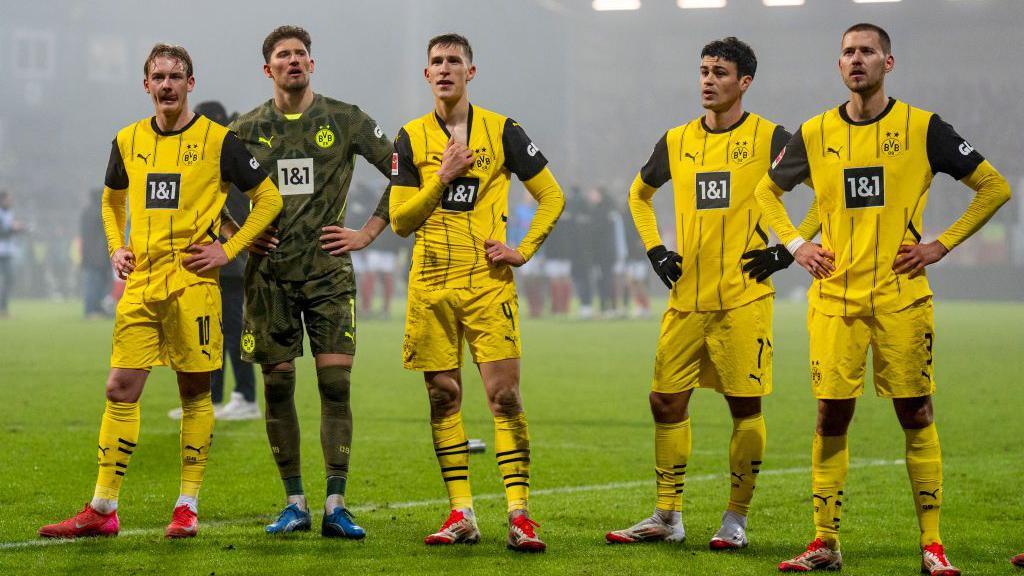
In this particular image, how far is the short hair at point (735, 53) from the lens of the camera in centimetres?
538

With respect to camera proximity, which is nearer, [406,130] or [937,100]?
[406,130]

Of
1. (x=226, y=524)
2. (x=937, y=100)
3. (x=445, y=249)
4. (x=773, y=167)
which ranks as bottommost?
(x=226, y=524)

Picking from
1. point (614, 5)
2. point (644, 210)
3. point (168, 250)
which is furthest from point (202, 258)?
point (614, 5)

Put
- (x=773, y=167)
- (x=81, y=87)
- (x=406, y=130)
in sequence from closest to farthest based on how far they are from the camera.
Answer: (x=773, y=167)
(x=406, y=130)
(x=81, y=87)

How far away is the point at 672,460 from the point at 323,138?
79.0 inches

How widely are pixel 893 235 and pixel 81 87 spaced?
49.8 meters

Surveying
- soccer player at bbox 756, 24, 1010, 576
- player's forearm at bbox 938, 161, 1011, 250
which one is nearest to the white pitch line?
soccer player at bbox 756, 24, 1010, 576

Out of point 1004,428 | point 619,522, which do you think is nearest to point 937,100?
point 1004,428

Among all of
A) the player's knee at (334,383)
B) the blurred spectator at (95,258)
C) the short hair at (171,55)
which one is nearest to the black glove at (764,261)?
the player's knee at (334,383)

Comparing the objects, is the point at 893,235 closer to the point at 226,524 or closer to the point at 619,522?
the point at 619,522

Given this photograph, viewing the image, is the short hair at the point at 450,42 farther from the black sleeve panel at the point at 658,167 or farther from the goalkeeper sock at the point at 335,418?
the goalkeeper sock at the point at 335,418

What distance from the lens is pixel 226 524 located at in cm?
586

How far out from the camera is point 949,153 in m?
4.84

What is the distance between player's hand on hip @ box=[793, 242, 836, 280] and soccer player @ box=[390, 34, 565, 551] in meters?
1.09
